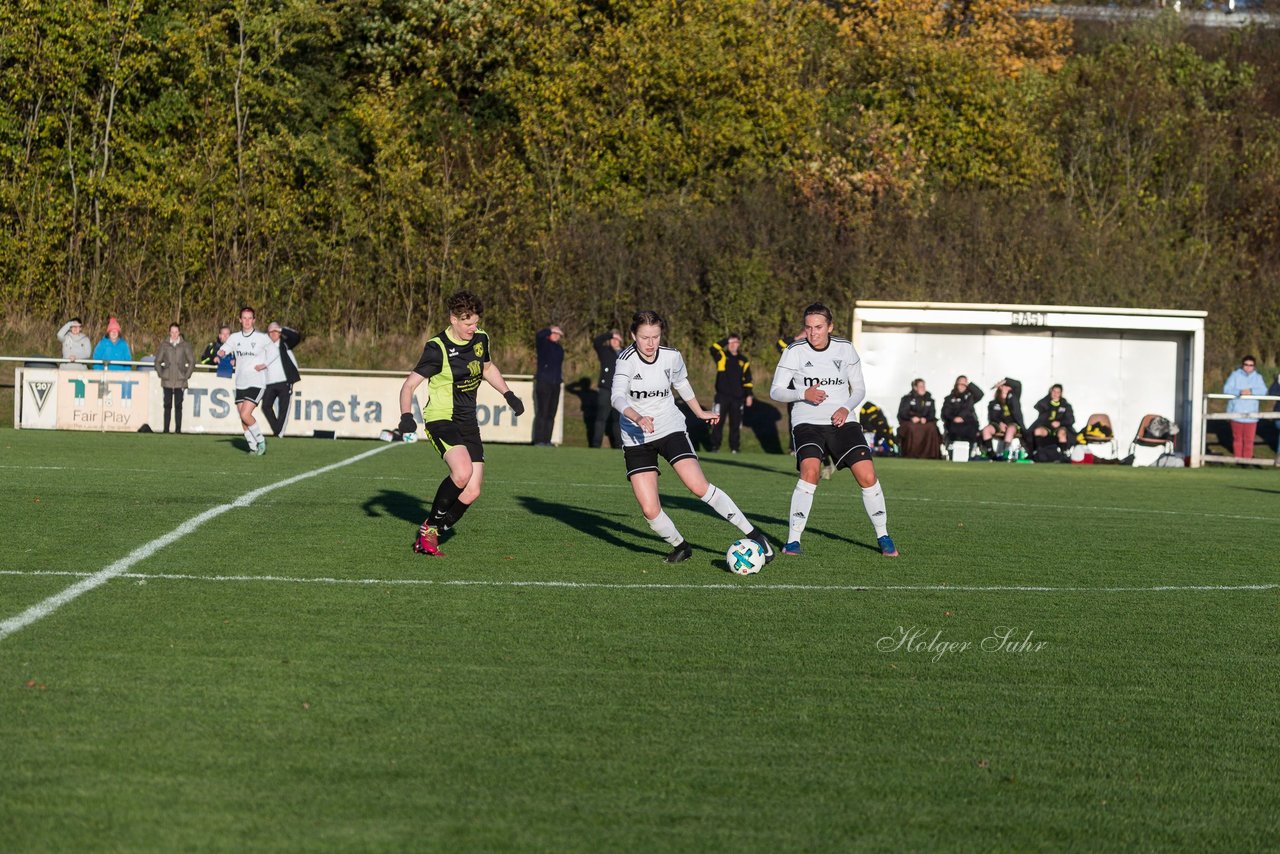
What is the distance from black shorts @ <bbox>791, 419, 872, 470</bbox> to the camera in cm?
1101

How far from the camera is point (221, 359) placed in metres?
22.7

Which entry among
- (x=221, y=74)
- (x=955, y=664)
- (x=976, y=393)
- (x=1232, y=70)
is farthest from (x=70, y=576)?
(x=1232, y=70)

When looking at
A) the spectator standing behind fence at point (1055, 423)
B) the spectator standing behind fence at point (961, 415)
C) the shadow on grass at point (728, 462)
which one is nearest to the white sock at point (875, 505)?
the shadow on grass at point (728, 462)

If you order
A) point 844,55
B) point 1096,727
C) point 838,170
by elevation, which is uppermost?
point 844,55

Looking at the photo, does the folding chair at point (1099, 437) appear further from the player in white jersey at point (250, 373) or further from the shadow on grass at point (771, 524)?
the player in white jersey at point (250, 373)

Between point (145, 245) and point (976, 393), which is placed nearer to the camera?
point (976, 393)

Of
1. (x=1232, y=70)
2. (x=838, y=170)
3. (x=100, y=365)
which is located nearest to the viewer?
(x=100, y=365)

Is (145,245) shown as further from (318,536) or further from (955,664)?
(955,664)

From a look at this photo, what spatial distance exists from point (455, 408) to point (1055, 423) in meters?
17.1

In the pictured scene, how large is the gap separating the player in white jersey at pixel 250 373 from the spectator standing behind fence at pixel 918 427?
1072 cm

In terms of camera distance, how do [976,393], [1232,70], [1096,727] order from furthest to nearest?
[1232,70] → [976,393] → [1096,727]

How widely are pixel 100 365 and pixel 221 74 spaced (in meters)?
11.7

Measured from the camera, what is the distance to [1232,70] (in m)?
48.4

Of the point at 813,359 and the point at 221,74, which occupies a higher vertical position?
the point at 221,74
